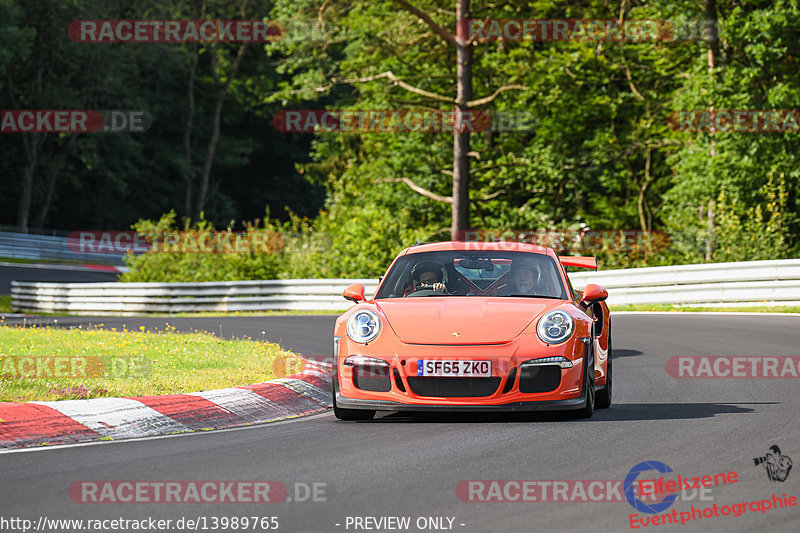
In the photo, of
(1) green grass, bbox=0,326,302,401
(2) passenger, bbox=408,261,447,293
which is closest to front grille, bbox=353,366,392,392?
(2) passenger, bbox=408,261,447,293

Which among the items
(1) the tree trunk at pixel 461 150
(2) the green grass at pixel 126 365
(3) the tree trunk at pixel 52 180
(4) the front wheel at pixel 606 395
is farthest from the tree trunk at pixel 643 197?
(3) the tree trunk at pixel 52 180

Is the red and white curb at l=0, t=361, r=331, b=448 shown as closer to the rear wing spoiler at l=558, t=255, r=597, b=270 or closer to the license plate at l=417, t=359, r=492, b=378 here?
the license plate at l=417, t=359, r=492, b=378

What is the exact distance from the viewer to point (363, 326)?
8320 millimetres

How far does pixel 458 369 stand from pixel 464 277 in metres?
1.73

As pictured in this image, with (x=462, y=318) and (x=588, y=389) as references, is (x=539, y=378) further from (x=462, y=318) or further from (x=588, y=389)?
(x=462, y=318)

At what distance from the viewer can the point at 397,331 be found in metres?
8.14

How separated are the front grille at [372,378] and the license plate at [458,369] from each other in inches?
12.1

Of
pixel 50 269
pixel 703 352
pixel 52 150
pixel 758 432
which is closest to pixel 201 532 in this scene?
pixel 758 432

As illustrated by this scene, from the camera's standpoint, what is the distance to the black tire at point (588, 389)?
8125 millimetres

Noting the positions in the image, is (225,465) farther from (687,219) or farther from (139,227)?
(139,227)

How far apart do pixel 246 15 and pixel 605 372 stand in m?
62.4

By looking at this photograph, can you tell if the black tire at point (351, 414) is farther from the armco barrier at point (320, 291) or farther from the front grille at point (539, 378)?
the armco barrier at point (320, 291)

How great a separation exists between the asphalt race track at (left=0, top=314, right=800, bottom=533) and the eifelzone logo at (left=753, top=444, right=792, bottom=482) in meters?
0.06

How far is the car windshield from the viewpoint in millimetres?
9125
